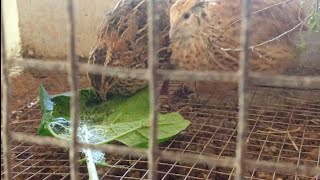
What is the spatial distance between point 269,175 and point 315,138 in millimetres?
271

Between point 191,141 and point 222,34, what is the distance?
0.35m

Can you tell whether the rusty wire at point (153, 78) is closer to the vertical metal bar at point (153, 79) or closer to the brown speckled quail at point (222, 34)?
the vertical metal bar at point (153, 79)

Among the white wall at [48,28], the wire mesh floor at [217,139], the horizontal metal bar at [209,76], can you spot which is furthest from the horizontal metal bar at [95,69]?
the white wall at [48,28]

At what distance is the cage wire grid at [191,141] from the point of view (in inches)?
23.5

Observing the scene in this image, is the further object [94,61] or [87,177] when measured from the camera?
[94,61]

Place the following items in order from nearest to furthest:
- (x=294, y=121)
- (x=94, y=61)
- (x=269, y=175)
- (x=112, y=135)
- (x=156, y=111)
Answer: (x=156, y=111) < (x=269, y=175) < (x=112, y=135) < (x=294, y=121) < (x=94, y=61)

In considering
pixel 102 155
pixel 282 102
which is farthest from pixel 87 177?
pixel 282 102

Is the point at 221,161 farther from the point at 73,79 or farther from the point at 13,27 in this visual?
the point at 13,27

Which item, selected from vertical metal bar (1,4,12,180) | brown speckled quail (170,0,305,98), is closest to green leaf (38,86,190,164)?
brown speckled quail (170,0,305,98)

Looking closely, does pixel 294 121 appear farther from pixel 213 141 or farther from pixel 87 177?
pixel 87 177

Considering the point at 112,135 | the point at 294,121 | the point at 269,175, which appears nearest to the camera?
the point at 269,175

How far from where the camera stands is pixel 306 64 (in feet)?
6.08

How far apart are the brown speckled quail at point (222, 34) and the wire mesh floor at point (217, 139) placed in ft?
0.43

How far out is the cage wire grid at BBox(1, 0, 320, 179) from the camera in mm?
596
